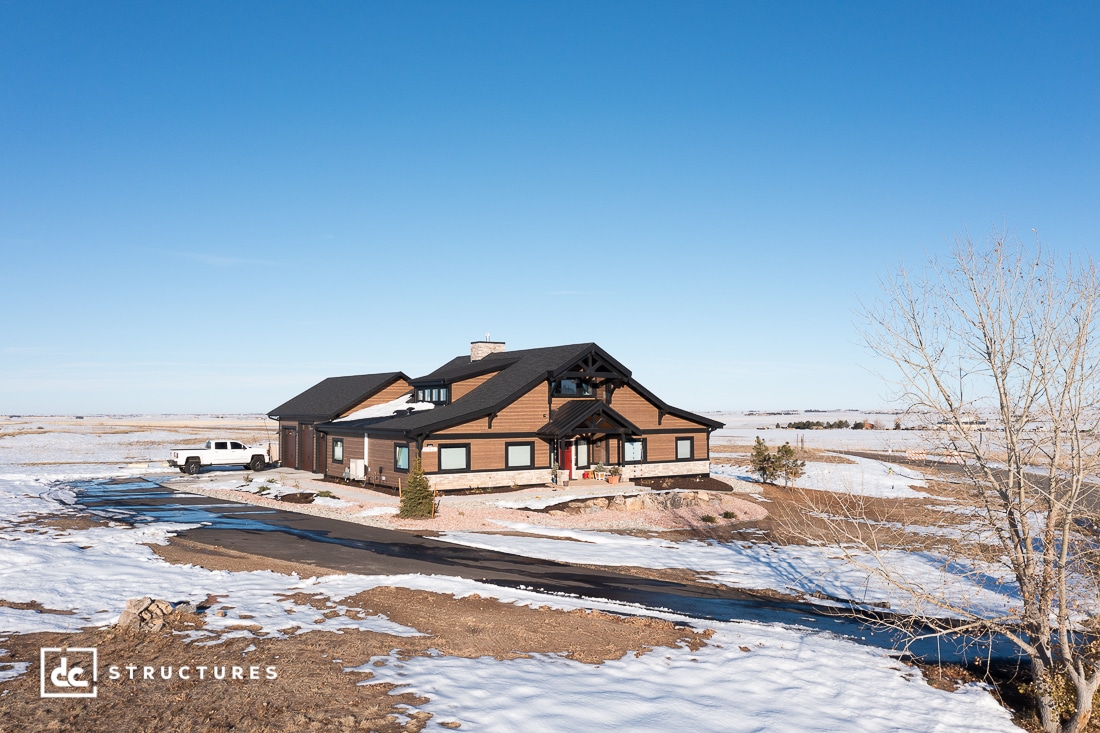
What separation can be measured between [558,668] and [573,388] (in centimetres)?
2981

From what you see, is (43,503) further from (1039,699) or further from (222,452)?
(1039,699)

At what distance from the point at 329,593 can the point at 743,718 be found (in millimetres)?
8324

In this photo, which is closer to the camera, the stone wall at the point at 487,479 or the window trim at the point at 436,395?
the stone wall at the point at 487,479

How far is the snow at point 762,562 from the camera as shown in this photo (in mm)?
18875

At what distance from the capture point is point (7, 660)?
9258 millimetres

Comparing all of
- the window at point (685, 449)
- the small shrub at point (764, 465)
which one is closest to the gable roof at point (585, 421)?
the window at point (685, 449)

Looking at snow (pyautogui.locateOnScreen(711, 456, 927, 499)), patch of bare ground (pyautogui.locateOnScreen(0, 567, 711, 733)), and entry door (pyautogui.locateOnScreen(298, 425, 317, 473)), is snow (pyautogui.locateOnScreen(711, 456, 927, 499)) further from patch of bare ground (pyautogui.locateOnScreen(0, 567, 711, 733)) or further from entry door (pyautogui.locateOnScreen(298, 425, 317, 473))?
patch of bare ground (pyautogui.locateOnScreen(0, 567, 711, 733))

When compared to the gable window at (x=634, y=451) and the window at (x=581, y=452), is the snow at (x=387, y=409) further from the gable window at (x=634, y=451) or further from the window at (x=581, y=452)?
the gable window at (x=634, y=451)

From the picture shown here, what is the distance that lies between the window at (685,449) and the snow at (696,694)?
101 ft

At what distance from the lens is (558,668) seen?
33.5 ft

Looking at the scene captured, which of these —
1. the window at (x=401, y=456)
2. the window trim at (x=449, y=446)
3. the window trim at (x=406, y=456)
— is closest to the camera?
the window trim at (x=449, y=446)

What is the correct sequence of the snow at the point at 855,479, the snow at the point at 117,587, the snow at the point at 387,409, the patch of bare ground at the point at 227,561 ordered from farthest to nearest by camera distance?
1. the snow at the point at 855,479
2. the snow at the point at 387,409
3. the patch of bare ground at the point at 227,561
4. the snow at the point at 117,587

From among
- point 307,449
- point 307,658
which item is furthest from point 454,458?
point 307,658

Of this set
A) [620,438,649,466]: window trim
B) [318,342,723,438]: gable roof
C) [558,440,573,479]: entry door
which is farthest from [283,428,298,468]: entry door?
[620,438,649,466]: window trim
